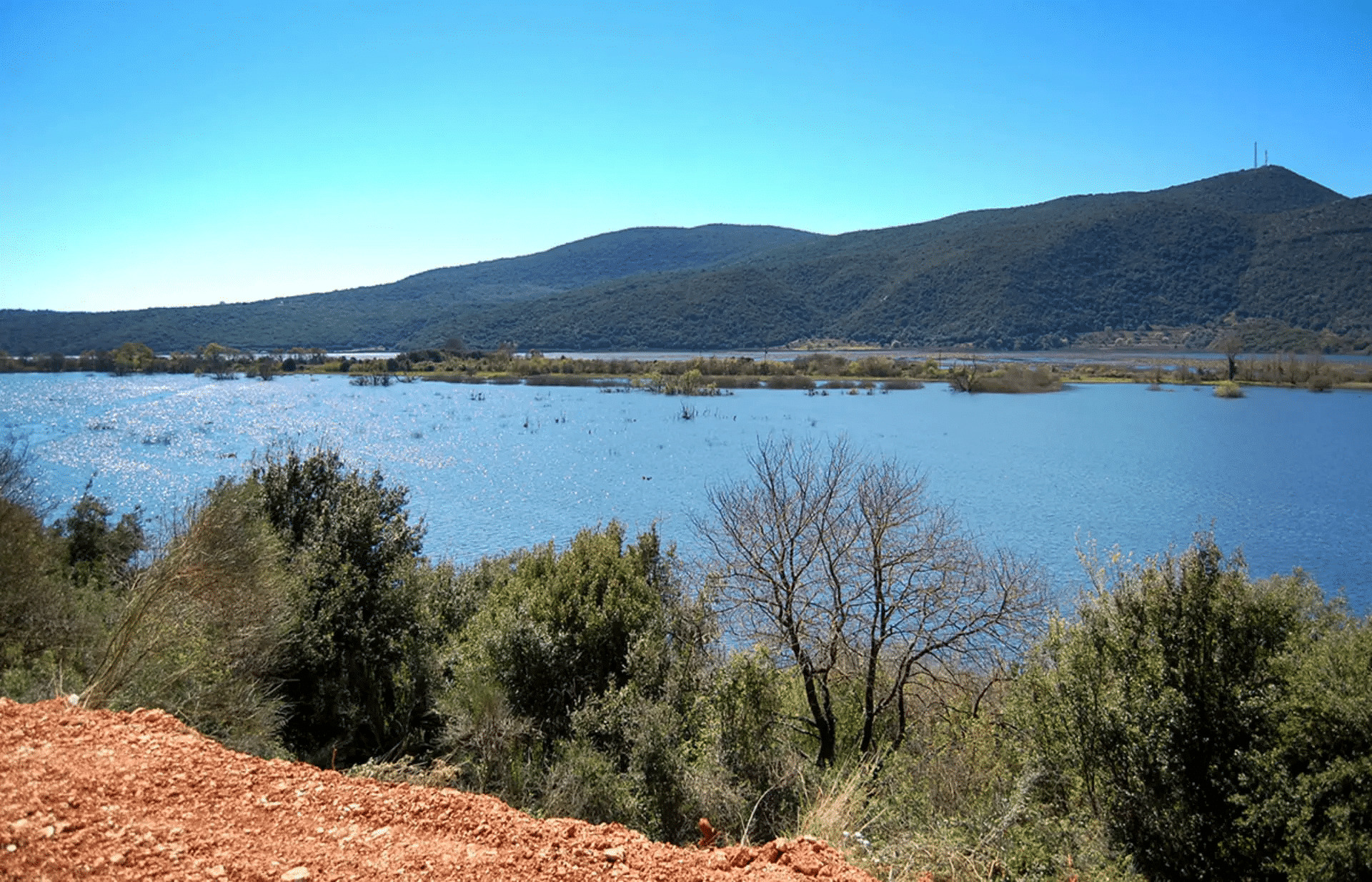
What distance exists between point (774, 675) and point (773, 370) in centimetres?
5525

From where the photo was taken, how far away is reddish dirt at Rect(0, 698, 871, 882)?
332cm

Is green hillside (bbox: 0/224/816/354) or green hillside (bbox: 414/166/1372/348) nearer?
green hillside (bbox: 0/224/816/354)

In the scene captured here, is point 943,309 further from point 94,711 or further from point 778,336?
point 94,711

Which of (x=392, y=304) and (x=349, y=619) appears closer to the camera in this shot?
(x=349, y=619)

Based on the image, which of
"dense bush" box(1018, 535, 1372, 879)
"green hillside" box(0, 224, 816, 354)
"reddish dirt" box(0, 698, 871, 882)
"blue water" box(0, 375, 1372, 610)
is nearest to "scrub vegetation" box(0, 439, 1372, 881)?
"dense bush" box(1018, 535, 1372, 879)

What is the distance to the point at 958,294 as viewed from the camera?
270ft

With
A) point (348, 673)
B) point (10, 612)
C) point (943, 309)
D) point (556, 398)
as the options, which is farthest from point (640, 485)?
point (943, 309)

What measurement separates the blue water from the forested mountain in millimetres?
22154

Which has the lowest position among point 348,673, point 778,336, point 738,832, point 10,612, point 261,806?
point 738,832

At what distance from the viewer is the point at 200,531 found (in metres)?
8.52

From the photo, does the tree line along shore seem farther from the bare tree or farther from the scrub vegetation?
the bare tree

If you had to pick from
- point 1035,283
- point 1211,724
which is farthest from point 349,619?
point 1035,283

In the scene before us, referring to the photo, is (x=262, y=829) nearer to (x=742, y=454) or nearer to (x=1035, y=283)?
(x=742, y=454)

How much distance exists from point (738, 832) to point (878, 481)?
24.4ft
